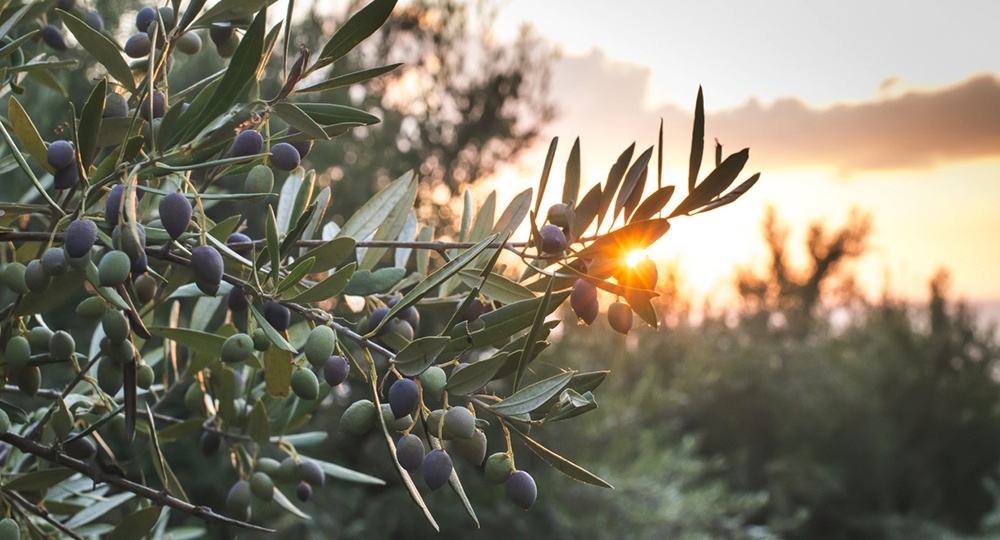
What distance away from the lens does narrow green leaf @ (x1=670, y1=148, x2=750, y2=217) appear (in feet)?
0.89

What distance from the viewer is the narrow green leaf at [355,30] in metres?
0.29

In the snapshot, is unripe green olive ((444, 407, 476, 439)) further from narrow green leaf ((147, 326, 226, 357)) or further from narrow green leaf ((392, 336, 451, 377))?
narrow green leaf ((147, 326, 226, 357))

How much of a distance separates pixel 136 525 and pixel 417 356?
165 mm

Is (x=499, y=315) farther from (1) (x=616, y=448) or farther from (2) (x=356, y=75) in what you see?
(1) (x=616, y=448)

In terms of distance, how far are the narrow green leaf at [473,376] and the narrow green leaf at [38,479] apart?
0.63 ft

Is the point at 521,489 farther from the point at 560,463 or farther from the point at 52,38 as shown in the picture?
the point at 52,38

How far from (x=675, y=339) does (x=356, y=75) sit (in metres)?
5.98

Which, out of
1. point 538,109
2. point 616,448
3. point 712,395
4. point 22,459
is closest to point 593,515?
point 616,448

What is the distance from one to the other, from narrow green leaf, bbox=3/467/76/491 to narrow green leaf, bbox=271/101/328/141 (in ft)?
Result: 0.61

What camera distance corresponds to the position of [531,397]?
29 cm

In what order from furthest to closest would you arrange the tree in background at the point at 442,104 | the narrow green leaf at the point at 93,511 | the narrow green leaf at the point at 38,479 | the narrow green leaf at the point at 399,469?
the tree in background at the point at 442,104 < the narrow green leaf at the point at 93,511 < the narrow green leaf at the point at 38,479 < the narrow green leaf at the point at 399,469

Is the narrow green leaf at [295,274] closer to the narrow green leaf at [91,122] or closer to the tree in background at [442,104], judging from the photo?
the narrow green leaf at [91,122]

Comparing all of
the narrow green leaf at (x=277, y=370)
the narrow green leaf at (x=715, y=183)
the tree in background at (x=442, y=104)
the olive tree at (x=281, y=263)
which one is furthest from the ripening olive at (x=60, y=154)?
the tree in background at (x=442, y=104)

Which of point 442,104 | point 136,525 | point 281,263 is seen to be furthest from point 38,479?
point 442,104
